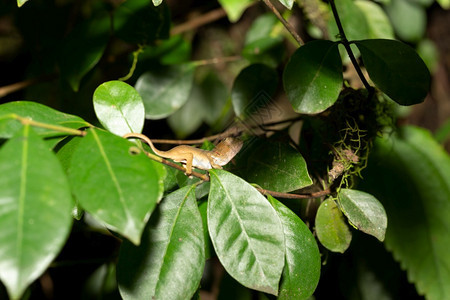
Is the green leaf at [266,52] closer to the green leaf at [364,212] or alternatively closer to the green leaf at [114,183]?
the green leaf at [364,212]

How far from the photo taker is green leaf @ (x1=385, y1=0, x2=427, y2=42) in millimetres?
1725

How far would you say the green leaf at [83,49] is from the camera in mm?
1039

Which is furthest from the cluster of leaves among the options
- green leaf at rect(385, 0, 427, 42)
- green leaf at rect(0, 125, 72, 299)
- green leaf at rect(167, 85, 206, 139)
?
green leaf at rect(385, 0, 427, 42)

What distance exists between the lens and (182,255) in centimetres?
61

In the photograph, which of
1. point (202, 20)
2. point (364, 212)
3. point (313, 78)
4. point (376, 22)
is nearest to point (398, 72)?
point (313, 78)

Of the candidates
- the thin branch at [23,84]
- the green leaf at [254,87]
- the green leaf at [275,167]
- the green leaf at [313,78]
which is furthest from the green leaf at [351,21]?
the thin branch at [23,84]

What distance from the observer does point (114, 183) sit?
0.47m

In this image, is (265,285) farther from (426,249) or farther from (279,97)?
(279,97)

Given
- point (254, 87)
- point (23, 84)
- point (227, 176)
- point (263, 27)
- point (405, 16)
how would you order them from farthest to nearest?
point (405, 16), point (263, 27), point (23, 84), point (254, 87), point (227, 176)

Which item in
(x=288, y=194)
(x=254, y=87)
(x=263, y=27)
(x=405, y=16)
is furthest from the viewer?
(x=405, y=16)

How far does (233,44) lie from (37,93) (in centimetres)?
94

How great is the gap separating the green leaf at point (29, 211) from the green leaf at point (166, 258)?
0.22m

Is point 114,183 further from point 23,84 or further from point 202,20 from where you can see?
point 202,20

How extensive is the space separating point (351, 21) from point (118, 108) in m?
0.85
